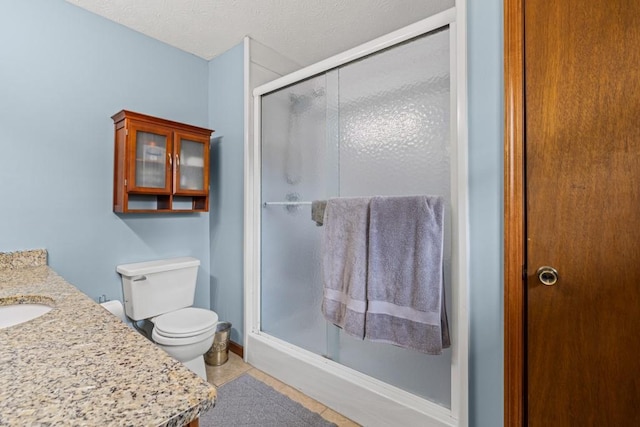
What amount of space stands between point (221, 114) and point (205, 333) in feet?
5.28

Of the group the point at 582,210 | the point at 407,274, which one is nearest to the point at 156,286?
the point at 407,274

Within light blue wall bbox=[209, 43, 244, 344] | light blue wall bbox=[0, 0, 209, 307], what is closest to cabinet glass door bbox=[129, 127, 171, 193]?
light blue wall bbox=[0, 0, 209, 307]

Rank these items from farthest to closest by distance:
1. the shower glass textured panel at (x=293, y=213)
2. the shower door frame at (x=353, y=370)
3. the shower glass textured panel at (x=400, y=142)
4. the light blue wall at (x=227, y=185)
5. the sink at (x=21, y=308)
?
the light blue wall at (x=227, y=185) → the shower glass textured panel at (x=293, y=213) → the shower glass textured panel at (x=400, y=142) → the shower door frame at (x=353, y=370) → the sink at (x=21, y=308)

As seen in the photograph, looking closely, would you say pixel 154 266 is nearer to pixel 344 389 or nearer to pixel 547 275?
pixel 344 389

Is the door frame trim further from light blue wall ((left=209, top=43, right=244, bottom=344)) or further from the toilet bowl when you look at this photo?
light blue wall ((left=209, top=43, right=244, bottom=344))

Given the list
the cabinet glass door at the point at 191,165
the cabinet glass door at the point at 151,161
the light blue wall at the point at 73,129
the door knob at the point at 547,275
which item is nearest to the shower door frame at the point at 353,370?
the door knob at the point at 547,275

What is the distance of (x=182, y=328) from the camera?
5.42ft

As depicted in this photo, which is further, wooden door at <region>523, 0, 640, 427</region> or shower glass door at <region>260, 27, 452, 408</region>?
shower glass door at <region>260, 27, 452, 408</region>

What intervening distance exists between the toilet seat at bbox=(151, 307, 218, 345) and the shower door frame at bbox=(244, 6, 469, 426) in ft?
1.16

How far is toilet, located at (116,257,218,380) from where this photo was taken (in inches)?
64.4

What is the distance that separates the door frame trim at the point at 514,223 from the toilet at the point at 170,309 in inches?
58.4

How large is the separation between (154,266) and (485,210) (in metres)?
1.90

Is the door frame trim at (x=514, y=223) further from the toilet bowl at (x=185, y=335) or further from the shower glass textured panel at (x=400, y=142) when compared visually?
the toilet bowl at (x=185, y=335)

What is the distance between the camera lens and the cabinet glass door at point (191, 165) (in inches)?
79.8
